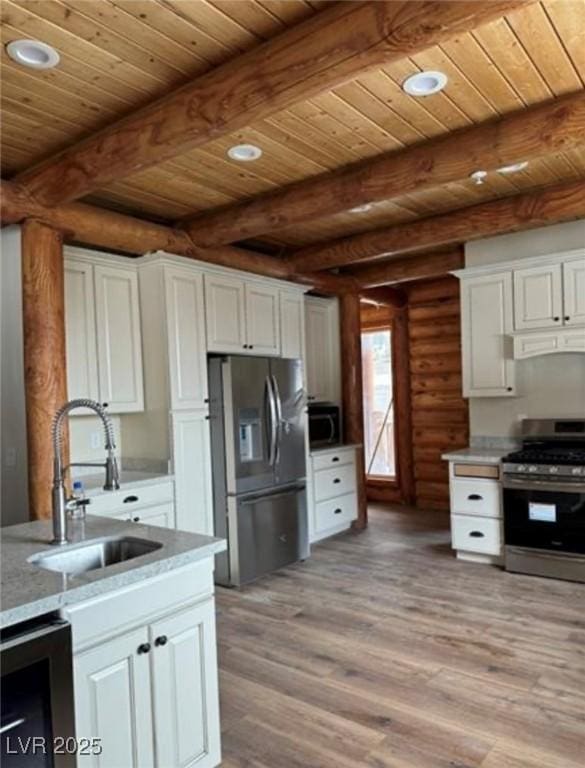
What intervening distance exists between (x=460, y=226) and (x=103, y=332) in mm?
2747

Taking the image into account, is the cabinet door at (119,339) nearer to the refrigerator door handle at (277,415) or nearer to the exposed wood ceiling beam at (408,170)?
the exposed wood ceiling beam at (408,170)

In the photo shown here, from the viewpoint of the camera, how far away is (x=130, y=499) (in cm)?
343

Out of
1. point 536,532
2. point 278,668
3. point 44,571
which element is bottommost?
point 278,668

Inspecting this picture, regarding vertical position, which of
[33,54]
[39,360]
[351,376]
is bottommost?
[351,376]

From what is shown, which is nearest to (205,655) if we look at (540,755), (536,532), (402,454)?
(540,755)

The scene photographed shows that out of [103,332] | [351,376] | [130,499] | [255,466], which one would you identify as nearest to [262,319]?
[255,466]

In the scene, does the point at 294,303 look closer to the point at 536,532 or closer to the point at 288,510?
the point at 288,510

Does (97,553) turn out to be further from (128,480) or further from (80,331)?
(80,331)

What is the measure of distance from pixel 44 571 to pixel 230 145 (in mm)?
2268

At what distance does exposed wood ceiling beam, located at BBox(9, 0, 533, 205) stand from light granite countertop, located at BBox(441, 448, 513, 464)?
3077 millimetres

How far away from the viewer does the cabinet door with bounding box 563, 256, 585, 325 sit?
159 inches

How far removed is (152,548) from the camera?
76.8 inches

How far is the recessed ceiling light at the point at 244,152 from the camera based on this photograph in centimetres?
292

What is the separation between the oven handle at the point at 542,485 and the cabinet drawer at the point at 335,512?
168 centimetres
